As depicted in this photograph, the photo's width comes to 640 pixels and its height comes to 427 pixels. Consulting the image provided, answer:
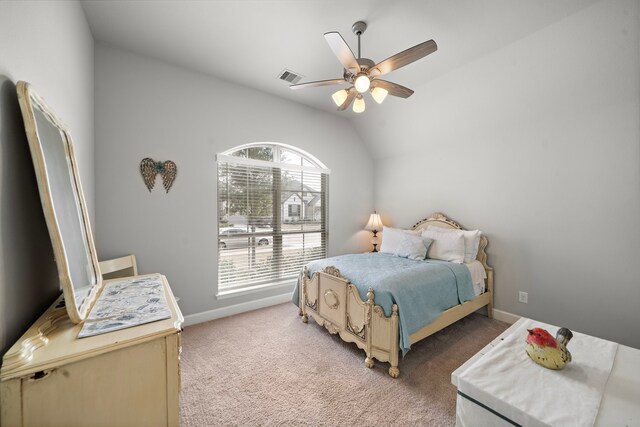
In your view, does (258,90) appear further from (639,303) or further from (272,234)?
(639,303)

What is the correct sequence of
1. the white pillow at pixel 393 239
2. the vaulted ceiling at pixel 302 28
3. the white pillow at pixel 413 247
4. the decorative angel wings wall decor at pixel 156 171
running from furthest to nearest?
the white pillow at pixel 393 239
the white pillow at pixel 413 247
the decorative angel wings wall decor at pixel 156 171
the vaulted ceiling at pixel 302 28

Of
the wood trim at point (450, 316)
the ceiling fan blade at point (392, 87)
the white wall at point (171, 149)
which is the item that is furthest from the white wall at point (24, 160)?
the wood trim at point (450, 316)

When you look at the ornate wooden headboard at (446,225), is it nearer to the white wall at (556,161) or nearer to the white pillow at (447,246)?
the white wall at (556,161)

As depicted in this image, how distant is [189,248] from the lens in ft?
9.42

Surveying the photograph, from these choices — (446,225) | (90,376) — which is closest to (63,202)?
(90,376)

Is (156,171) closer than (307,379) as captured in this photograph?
No

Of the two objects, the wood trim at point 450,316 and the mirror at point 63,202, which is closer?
the mirror at point 63,202

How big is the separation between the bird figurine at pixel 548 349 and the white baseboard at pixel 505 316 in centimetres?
183

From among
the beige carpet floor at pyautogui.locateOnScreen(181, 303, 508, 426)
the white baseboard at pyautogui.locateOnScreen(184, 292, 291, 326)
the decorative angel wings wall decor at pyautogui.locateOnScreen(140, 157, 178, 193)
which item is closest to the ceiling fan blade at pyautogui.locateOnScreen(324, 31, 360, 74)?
the decorative angel wings wall decor at pyautogui.locateOnScreen(140, 157, 178, 193)

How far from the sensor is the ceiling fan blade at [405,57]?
169cm

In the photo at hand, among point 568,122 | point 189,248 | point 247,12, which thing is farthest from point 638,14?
point 189,248

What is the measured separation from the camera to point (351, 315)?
231 cm

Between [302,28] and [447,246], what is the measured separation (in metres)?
2.81

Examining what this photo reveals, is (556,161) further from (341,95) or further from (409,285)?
(341,95)
